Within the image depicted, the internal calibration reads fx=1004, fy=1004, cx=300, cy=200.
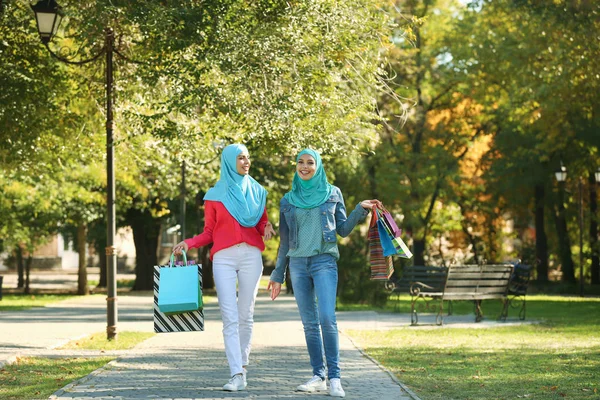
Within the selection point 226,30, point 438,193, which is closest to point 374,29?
point 226,30

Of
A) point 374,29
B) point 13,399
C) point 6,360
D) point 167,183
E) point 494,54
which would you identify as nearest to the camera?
point 13,399

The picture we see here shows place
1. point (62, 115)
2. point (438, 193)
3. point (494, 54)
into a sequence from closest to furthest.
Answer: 1. point (62, 115)
2. point (494, 54)
3. point (438, 193)

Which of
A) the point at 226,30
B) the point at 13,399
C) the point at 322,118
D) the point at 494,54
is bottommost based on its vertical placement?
the point at 13,399

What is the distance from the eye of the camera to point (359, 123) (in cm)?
1577

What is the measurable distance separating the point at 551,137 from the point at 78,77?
52.0 feet

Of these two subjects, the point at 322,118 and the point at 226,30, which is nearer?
the point at 226,30

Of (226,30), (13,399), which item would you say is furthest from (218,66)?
(13,399)

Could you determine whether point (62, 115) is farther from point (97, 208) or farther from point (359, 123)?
point (97, 208)

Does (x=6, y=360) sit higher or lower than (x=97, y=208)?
lower

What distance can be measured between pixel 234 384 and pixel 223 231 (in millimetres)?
1328

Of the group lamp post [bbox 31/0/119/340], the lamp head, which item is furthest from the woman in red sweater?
the lamp head

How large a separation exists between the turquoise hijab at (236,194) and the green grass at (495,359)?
2156mm

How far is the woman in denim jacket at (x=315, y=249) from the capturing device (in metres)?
8.51

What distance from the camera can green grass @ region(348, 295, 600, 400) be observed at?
9.15 meters
